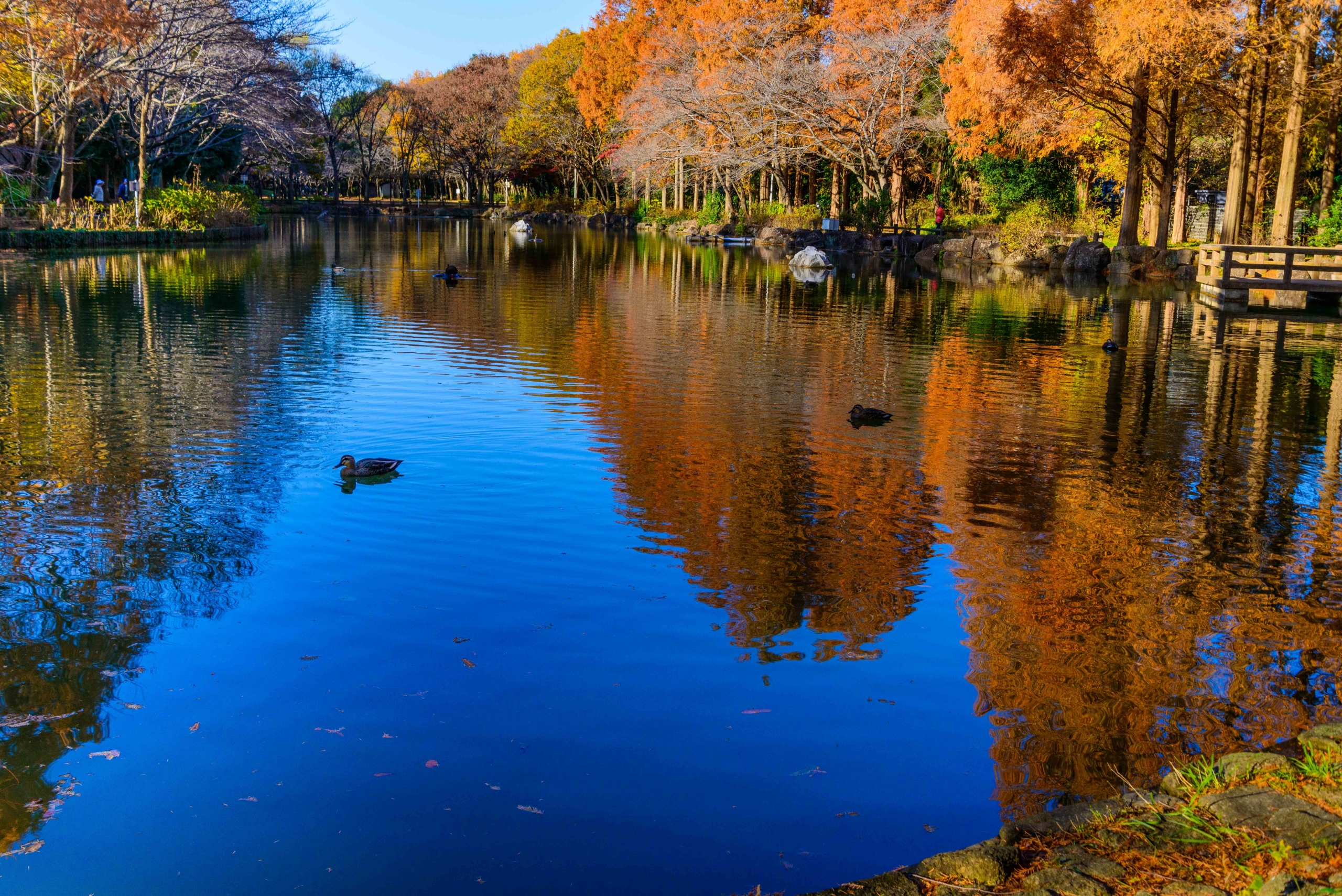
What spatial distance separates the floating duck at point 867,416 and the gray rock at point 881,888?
7961 millimetres

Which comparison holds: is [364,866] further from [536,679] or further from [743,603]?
[743,603]

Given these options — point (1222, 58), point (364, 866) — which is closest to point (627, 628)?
point (364, 866)

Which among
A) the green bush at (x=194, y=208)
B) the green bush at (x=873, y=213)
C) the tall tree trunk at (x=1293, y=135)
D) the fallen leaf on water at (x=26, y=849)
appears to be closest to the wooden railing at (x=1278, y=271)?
the tall tree trunk at (x=1293, y=135)

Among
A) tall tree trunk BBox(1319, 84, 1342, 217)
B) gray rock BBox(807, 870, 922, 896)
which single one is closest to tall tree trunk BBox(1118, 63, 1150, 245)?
tall tree trunk BBox(1319, 84, 1342, 217)

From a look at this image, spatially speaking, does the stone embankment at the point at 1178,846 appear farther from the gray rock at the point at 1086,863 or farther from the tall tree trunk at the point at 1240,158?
the tall tree trunk at the point at 1240,158

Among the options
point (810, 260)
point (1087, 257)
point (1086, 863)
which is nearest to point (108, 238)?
point (810, 260)

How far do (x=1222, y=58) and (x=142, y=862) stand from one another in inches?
1201

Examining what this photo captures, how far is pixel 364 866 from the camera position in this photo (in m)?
4.11

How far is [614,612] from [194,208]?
35.3 metres

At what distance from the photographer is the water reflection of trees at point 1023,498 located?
5.65m

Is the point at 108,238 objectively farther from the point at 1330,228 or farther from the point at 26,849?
the point at 1330,228

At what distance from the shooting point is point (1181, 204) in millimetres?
41625

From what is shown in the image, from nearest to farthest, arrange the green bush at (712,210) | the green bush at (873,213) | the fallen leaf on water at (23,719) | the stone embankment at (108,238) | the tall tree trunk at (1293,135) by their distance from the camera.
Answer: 1. the fallen leaf on water at (23,719)
2. the tall tree trunk at (1293,135)
3. the stone embankment at (108,238)
4. the green bush at (873,213)
5. the green bush at (712,210)

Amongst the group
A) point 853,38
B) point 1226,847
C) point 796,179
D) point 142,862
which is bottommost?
point 142,862
